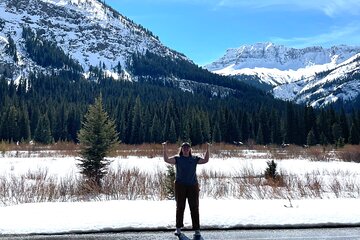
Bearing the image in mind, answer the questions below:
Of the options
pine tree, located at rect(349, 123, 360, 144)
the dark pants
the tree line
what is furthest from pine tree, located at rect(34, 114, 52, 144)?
the dark pants

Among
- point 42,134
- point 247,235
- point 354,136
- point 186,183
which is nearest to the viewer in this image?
point 186,183

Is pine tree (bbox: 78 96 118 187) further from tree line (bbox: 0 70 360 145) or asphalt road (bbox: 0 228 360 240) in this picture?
tree line (bbox: 0 70 360 145)

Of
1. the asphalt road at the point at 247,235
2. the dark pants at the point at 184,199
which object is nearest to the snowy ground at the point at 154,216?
the asphalt road at the point at 247,235

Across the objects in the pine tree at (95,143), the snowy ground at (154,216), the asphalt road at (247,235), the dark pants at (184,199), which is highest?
the pine tree at (95,143)

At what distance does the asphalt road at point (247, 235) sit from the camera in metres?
9.46

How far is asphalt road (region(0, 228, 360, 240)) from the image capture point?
9461mm

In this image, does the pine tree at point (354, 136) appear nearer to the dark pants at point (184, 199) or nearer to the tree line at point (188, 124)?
the tree line at point (188, 124)

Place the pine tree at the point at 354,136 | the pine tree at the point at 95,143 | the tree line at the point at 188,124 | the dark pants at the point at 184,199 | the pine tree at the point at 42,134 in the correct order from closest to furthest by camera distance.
A: the dark pants at the point at 184,199
the pine tree at the point at 95,143
the pine tree at the point at 354,136
the pine tree at the point at 42,134
the tree line at the point at 188,124

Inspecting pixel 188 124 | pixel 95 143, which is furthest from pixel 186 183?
pixel 188 124

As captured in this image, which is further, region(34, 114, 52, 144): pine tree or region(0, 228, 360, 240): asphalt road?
region(34, 114, 52, 144): pine tree

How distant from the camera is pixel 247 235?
9.73 m

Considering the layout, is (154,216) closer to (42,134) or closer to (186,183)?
(186,183)

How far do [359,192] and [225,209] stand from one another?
744 cm

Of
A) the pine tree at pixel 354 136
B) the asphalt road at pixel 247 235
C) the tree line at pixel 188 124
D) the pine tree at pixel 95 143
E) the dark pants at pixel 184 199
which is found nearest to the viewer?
the asphalt road at pixel 247 235
